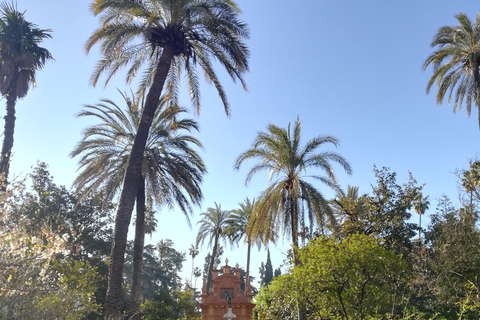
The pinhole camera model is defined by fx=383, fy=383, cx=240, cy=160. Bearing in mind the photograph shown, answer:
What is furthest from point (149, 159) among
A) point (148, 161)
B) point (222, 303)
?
point (222, 303)

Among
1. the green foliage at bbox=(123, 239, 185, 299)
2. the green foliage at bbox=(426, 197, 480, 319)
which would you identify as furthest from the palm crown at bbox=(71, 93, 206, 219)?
the green foliage at bbox=(123, 239, 185, 299)

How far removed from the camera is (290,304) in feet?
40.8

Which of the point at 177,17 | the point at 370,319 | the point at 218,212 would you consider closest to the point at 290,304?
the point at 370,319

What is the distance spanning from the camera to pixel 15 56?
19359mm

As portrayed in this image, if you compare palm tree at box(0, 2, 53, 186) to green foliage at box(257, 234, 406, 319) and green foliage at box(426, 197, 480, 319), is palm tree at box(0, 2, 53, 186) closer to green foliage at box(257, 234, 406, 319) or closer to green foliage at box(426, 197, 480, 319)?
green foliage at box(257, 234, 406, 319)

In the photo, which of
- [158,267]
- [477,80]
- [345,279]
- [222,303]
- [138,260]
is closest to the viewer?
[345,279]

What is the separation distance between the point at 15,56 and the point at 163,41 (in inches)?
454

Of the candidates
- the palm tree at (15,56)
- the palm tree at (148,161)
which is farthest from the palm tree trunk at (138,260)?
the palm tree at (15,56)

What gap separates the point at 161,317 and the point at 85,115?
10935 millimetres

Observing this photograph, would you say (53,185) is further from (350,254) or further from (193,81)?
(350,254)

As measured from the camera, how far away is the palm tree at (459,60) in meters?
16.5

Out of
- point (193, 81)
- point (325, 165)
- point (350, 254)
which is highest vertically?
point (193, 81)

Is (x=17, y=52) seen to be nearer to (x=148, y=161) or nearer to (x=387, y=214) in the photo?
(x=148, y=161)

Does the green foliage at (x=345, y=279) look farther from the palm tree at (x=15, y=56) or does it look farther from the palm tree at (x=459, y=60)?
the palm tree at (x=15, y=56)
